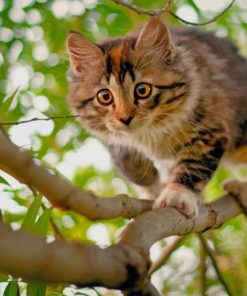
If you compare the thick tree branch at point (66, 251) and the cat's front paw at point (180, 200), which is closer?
the thick tree branch at point (66, 251)

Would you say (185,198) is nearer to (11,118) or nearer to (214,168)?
(214,168)

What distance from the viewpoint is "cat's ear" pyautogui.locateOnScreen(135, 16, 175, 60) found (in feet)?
10.9

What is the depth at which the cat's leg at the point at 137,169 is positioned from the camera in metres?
3.83

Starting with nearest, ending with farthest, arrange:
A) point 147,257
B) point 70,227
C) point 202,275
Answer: point 147,257 → point 202,275 → point 70,227

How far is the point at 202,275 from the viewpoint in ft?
10.6

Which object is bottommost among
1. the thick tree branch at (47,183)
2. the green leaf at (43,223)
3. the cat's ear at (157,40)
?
the thick tree branch at (47,183)

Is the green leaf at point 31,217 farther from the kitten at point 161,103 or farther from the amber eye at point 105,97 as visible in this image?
the amber eye at point 105,97

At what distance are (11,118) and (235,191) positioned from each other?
129cm

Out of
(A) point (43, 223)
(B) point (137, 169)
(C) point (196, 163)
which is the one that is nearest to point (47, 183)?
(A) point (43, 223)

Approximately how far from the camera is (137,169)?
12.6 feet

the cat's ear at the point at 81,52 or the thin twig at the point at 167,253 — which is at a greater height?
the cat's ear at the point at 81,52

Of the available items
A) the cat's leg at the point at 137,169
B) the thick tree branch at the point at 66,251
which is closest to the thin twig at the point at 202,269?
the cat's leg at the point at 137,169

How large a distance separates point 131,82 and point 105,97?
0.64 feet

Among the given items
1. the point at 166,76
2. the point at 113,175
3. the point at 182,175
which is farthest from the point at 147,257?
the point at 113,175
